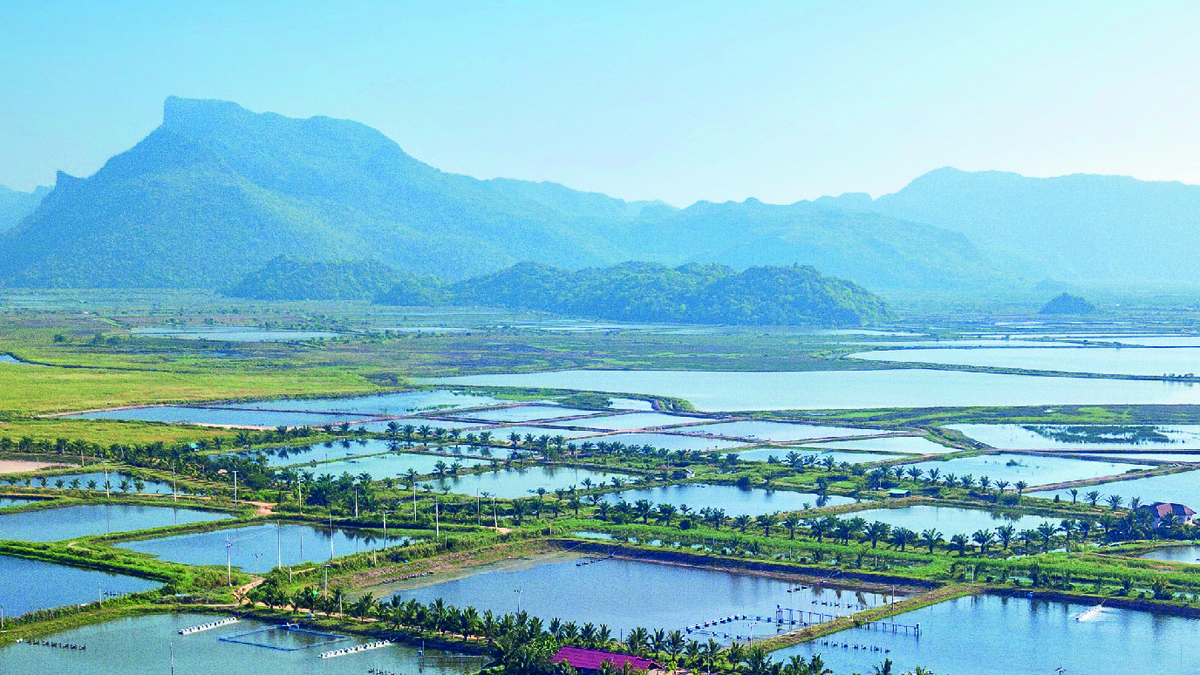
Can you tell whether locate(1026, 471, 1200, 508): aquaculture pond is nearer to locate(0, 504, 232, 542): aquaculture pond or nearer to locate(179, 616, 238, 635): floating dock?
locate(179, 616, 238, 635): floating dock

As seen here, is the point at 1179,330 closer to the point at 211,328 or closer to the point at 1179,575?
the point at 211,328

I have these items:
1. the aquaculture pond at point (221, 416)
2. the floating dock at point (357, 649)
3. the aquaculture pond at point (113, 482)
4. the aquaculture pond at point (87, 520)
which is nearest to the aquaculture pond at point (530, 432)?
the aquaculture pond at point (221, 416)

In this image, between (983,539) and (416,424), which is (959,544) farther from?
(416,424)

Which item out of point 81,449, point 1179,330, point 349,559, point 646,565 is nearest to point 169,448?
point 81,449

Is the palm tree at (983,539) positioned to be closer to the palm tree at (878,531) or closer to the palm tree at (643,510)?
the palm tree at (878,531)

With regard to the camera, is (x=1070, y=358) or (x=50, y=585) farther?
(x=1070, y=358)

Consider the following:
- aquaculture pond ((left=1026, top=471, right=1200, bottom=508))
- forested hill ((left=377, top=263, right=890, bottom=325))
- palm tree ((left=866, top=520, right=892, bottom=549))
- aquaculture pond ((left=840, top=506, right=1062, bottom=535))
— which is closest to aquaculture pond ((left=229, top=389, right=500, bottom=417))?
aquaculture pond ((left=840, top=506, right=1062, bottom=535))

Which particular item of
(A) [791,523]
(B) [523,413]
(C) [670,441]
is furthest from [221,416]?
(A) [791,523]
